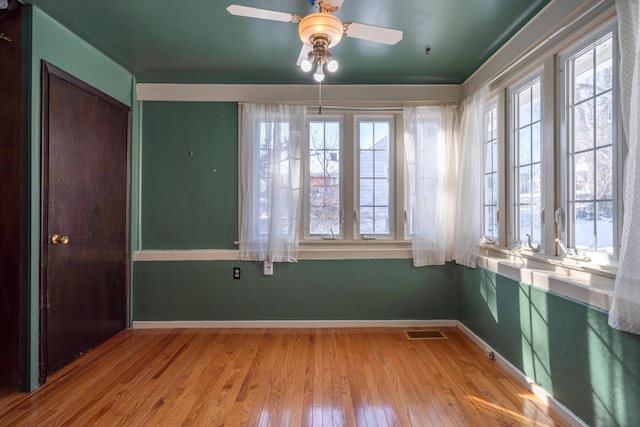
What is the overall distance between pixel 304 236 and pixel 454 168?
1.59 meters

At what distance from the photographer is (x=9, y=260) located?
82.6 inches

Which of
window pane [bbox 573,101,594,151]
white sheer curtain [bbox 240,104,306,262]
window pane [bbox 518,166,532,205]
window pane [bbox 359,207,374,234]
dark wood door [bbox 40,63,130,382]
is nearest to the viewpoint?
window pane [bbox 573,101,594,151]

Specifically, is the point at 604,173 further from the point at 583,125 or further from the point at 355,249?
the point at 355,249

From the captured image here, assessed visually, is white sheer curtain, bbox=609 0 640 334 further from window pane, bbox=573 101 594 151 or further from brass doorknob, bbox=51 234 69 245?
brass doorknob, bbox=51 234 69 245

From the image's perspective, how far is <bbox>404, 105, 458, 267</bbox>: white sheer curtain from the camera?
315cm

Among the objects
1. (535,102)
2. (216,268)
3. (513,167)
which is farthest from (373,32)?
(216,268)

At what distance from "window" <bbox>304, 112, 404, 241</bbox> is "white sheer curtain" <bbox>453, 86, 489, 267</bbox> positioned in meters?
0.63

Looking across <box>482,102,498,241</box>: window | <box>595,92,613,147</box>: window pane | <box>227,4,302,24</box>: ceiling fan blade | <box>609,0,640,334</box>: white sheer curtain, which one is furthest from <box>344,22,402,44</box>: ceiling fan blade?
<box>482,102,498,241</box>: window

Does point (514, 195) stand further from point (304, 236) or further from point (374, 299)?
point (304, 236)

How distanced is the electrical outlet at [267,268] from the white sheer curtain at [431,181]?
1393 millimetres

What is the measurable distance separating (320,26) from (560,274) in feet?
6.41

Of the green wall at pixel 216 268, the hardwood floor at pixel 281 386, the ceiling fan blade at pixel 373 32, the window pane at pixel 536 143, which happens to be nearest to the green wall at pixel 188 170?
the green wall at pixel 216 268

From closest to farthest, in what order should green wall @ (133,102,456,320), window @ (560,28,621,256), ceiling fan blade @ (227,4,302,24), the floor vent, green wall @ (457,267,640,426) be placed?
green wall @ (457,267,640,426), ceiling fan blade @ (227,4,302,24), window @ (560,28,621,256), the floor vent, green wall @ (133,102,456,320)

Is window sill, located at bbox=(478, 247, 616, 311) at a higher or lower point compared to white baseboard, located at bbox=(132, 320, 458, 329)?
higher
